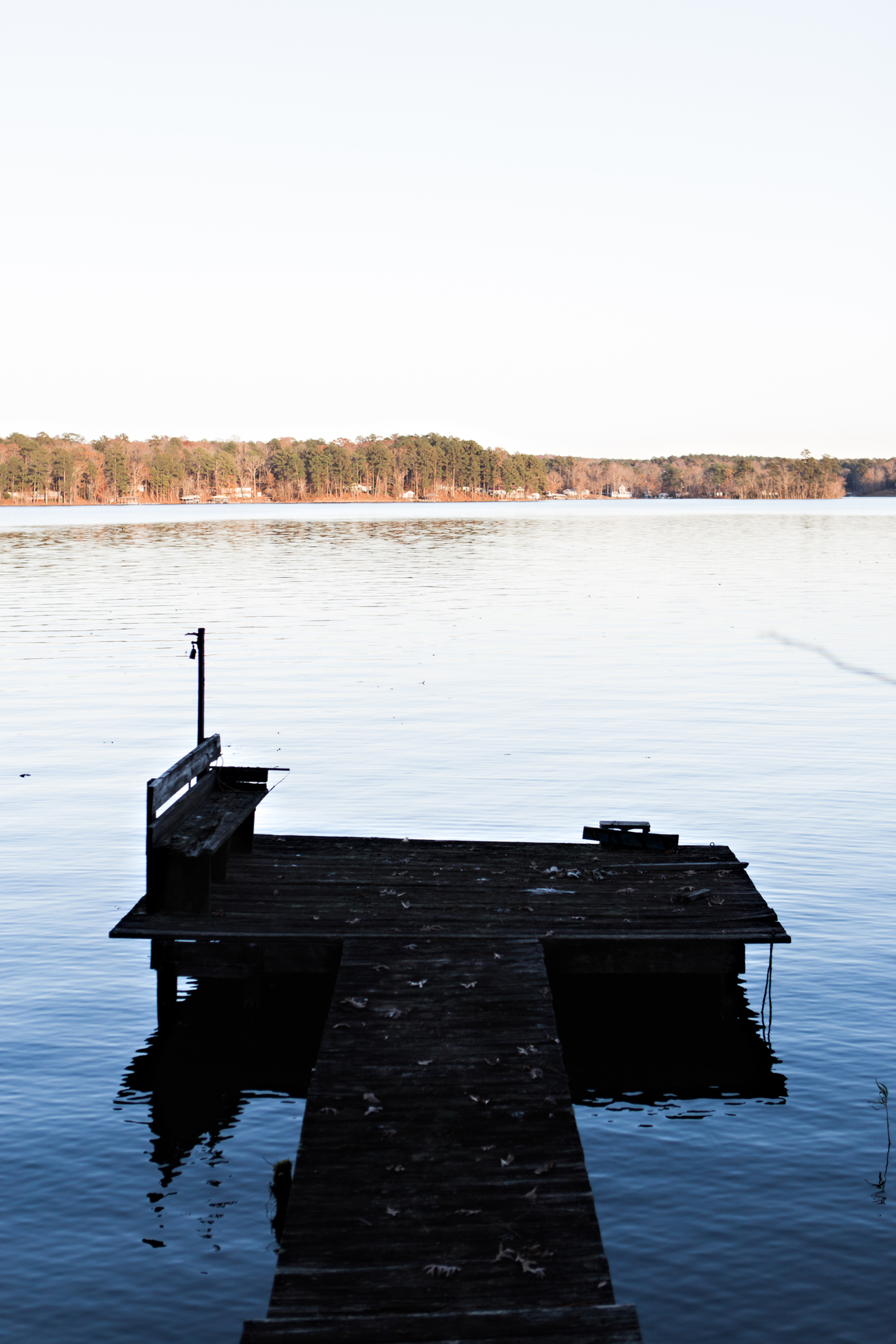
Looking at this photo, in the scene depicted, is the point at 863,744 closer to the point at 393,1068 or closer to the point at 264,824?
the point at 264,824

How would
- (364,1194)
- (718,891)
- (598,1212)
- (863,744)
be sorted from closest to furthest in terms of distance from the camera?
(364,1194) < (598,1212) < (718,891) < (863,744)

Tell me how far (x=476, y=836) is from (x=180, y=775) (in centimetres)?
881

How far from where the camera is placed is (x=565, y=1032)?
17.0 m

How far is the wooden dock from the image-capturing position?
9.30 m

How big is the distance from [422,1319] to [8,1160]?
6.00m

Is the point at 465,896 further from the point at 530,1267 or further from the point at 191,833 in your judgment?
the point at 530,1267

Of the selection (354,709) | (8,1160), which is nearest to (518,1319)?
(8,1160)

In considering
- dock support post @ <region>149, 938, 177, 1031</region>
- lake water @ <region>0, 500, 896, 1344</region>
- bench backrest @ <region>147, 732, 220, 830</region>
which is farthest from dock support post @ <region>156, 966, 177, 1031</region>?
bench backrest @ <region>147, 732, 220, 830</region>

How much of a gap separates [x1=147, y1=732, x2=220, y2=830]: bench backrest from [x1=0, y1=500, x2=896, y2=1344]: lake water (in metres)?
2.93

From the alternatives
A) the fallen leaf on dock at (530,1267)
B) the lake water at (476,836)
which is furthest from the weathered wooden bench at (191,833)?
the fallen leaf on dock at (530,1267)

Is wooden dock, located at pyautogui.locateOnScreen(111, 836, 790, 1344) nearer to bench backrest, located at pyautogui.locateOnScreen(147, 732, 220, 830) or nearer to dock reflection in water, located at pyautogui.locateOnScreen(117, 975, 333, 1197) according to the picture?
dock reflection in water, located at pyautogui.locateOnScreen(117, 975, 333, 1197)

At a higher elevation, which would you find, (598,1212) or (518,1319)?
(518,1319)

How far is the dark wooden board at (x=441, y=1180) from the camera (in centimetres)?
906

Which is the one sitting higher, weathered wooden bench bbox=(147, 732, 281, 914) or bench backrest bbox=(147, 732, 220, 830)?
bench backrest bbox=(147, 732, 220, 830)
